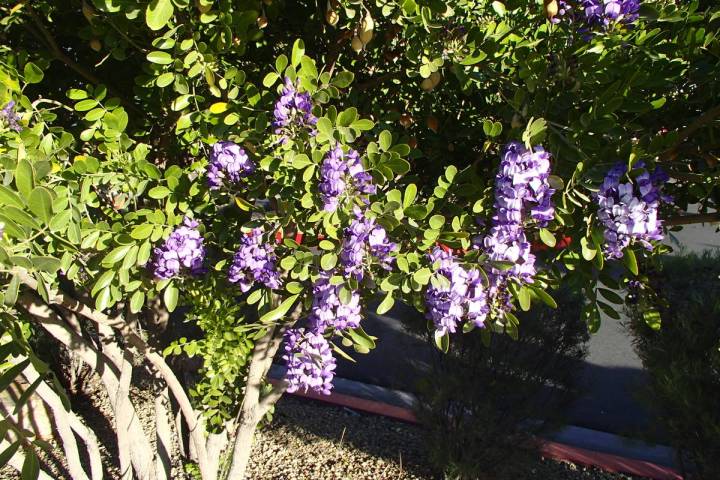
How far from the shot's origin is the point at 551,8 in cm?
141

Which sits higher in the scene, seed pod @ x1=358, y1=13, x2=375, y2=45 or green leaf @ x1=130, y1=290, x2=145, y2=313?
seed pod @ x1=358, y1=13, x2=375, y2=45

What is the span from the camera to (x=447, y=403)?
143 inches

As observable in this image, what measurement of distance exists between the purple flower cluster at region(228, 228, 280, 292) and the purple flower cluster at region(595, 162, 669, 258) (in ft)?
2.71

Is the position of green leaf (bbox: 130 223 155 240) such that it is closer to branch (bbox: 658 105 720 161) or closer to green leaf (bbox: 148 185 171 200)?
green leaf (bbox: 148 185 171 200)

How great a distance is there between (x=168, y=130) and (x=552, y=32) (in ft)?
4.53

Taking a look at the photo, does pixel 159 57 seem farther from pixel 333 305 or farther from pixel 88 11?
pixel 333 305

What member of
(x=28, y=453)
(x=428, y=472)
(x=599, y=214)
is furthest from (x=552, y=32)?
(x=428, y=472)

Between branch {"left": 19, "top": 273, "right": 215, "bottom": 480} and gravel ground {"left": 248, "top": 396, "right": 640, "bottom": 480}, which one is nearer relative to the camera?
branch {"left": 19, "top": 273, "right": 215, "bottom": 480}

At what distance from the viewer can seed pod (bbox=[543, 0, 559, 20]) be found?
1414 millimetres

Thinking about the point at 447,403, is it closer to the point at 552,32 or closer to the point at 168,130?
the point at 168,130

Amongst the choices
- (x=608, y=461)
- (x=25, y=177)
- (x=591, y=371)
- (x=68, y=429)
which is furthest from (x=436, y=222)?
(x=591, y=371)

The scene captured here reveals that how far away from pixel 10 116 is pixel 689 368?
3197mm

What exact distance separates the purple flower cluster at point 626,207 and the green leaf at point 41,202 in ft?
3.81

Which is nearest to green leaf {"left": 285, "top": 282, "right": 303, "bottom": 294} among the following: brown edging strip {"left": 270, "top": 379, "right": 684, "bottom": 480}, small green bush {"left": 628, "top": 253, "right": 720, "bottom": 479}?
small green bush {"left": 628, "top": 253, "right": 720, "bottom": 479}
